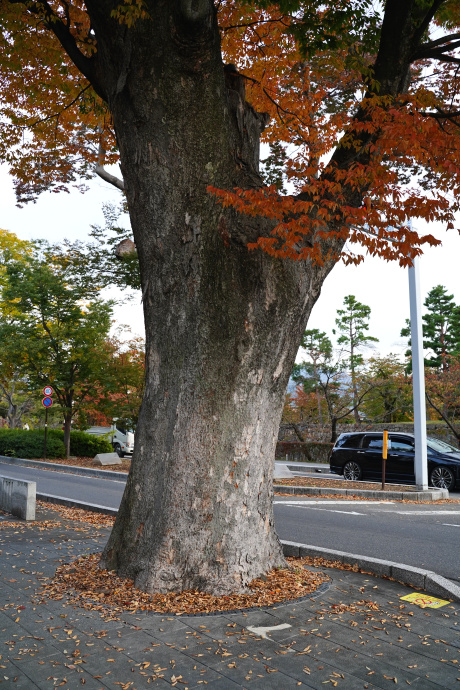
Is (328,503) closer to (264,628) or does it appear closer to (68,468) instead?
(264,628)

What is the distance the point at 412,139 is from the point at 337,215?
1.00 meters

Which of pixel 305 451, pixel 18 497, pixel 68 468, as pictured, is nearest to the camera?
pixel 18 497

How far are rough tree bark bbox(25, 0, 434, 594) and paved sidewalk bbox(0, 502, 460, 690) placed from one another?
698 millimetres

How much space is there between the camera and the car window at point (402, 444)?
53.3ft

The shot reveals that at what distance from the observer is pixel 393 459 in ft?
54.1

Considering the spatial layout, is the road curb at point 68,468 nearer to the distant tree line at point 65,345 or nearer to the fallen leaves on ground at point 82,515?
the distant tree line at point 65,345

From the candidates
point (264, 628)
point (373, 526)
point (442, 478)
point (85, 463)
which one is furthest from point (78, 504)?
point (85, 463)

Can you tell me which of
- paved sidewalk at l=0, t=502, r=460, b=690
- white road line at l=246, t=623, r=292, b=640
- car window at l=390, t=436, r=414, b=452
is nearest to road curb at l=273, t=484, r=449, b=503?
car window at l=390, t=436, r=414, b=452

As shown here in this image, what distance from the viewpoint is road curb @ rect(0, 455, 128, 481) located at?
1857 cm

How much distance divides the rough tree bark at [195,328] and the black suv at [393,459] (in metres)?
12.0

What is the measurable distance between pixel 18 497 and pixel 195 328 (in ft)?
19.8

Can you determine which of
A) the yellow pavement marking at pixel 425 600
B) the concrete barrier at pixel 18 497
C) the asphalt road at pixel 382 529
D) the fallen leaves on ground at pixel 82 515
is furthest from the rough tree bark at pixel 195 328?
the concrete barrier at pixel 18 497

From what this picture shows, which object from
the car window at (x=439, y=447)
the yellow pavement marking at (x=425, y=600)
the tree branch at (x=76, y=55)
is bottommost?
the yellow pavement marking at (x=425, y=600)

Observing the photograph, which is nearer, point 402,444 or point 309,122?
point 309,122
